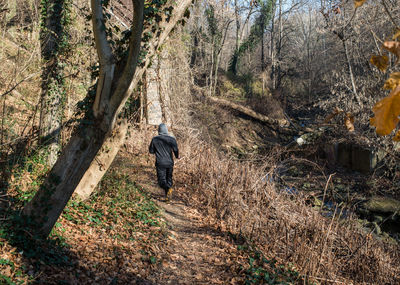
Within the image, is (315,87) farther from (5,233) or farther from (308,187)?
(5,233)

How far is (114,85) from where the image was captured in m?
4.59

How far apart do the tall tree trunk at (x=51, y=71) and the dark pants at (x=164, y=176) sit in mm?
2537

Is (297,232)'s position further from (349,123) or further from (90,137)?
(90,137)

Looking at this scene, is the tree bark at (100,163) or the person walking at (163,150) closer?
the tree bark at (100,163)

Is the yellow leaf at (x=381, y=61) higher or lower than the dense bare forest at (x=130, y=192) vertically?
higher

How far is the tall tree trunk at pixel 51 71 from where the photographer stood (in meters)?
7.52

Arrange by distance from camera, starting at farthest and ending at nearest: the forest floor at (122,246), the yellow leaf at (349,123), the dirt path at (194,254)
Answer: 1. the dirt path at (194,254)
2. the forest floor at (122,246)
3. the yellow leaf at (349,123)

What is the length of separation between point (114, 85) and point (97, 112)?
443 mm

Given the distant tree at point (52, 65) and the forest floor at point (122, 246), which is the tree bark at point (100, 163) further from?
the distant tree at point (52, 65)

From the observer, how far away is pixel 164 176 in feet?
28.0

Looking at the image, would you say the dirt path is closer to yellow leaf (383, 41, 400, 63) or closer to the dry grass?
the dry grass

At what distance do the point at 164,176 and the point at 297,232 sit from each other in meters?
3.63

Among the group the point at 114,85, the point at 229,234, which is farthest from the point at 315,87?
the point at 114,85

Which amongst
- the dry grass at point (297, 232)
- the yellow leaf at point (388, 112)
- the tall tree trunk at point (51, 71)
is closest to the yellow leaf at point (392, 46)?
the yellow leaf at point (388, 112)
